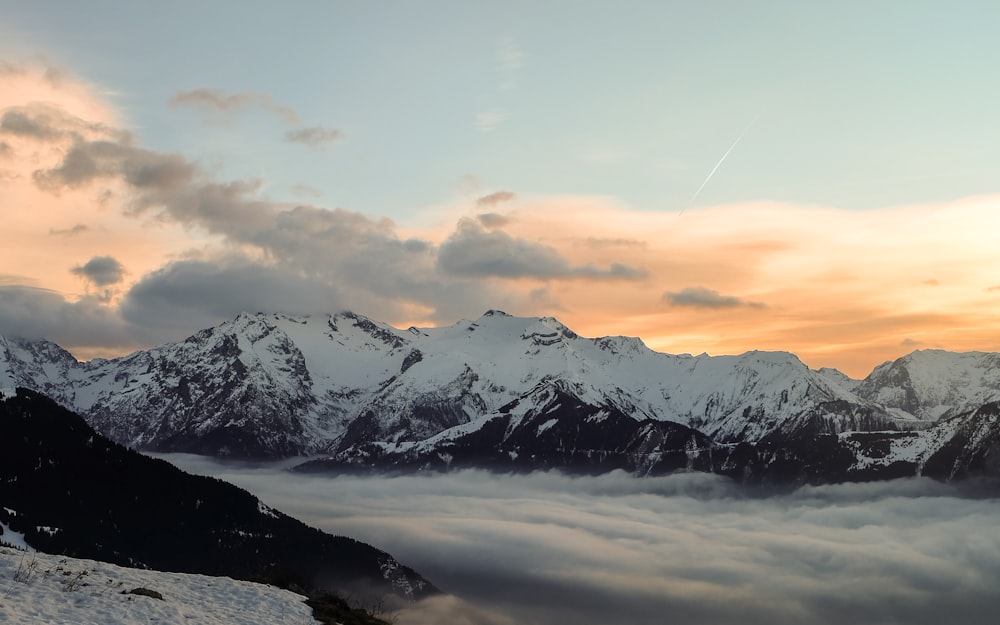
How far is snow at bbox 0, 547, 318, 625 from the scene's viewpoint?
37.5 meters

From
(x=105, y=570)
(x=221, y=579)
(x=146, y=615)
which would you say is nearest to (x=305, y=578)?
(x=221, y=579)

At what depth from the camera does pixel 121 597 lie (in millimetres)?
41438

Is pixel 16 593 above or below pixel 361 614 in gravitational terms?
above

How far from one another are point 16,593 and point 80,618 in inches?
157

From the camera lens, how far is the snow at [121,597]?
3750 cm

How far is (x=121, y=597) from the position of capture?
136 feet

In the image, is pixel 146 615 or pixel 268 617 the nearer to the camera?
pixel 146 615

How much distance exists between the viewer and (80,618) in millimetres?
36938

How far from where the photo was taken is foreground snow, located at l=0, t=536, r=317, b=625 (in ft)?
123

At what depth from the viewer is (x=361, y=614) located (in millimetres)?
51438

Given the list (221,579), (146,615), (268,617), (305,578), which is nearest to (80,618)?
(146,615)

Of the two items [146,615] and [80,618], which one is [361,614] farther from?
[80,618]

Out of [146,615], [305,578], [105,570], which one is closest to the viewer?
[146,615]

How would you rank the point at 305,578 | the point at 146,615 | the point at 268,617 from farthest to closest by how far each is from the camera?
the point at 305,578 → the point at 268,617 → the point at 146,615
